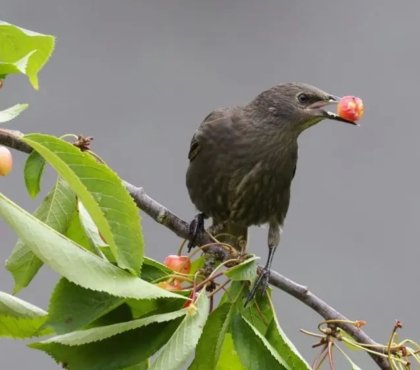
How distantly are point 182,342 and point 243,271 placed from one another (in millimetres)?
216

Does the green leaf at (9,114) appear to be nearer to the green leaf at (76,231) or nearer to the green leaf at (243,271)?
the green leaf at (76,231)

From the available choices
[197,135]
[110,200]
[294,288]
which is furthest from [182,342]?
[197,135]

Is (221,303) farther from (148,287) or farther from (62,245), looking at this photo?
(62,245)

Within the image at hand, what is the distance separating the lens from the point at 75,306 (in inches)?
48.4

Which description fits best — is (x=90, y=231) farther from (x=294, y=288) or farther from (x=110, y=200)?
(x=294, y=288)

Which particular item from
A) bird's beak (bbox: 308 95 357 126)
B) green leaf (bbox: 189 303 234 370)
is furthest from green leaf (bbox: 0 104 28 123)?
bird's beak (bbox: 308 95 357 126)

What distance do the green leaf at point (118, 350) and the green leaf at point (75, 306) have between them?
1.2 inches

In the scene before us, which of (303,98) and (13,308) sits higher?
(303,98)

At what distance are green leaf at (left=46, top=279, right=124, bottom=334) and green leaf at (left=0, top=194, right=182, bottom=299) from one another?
0.08m

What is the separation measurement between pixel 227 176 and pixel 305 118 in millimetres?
287

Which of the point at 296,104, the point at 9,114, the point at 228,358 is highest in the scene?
the point at 296,104

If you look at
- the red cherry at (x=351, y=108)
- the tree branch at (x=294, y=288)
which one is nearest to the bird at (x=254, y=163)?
the red cherry at (x=351, y=108)

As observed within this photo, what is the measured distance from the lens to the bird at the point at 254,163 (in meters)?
2.66

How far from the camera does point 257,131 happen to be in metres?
2.76
